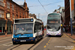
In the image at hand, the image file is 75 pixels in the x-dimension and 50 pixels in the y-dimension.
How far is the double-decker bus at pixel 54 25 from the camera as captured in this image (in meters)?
20.8

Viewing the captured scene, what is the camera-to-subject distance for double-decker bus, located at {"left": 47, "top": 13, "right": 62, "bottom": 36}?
20.8 meters

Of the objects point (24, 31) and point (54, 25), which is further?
point (54, 25)

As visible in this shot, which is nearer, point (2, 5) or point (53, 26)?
point (53, 26)

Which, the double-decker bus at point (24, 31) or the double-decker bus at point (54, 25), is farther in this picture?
the double-decker bus at point (54, 25)

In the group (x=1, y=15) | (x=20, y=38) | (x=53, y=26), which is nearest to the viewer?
(x=20, y=38)

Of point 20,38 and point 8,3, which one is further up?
point 8,3

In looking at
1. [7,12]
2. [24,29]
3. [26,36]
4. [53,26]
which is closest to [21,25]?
[24,29]

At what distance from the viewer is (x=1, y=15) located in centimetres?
3098

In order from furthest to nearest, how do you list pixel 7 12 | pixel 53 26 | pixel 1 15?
pixel 7 12
pixel 1 15
pixel 53 26

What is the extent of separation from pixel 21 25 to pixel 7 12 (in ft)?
77.7

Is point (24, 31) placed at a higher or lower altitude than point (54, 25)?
lower

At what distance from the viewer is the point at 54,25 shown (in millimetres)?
21062

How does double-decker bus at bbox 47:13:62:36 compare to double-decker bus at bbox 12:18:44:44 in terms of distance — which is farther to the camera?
double-decker bus at bbox 47:13:62:36

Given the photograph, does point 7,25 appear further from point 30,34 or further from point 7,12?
point 30,34
